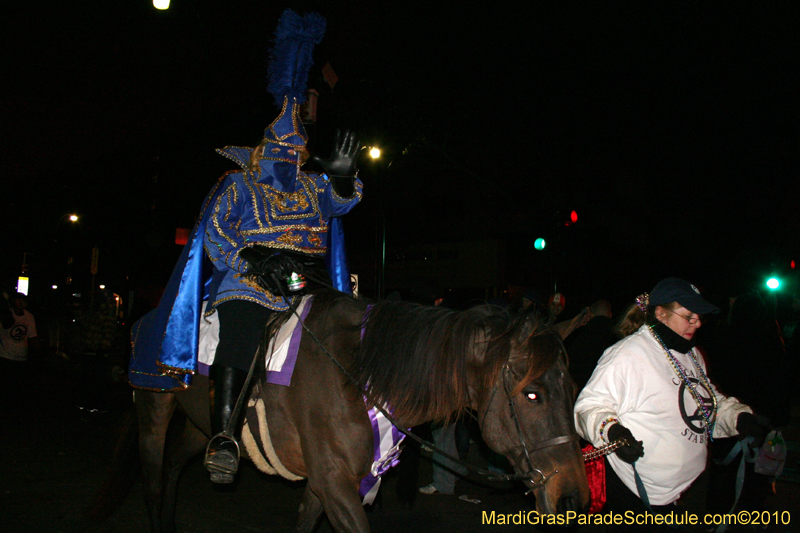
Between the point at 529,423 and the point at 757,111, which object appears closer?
the point at 529,423

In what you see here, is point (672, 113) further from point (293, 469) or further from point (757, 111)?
point (293, 469)

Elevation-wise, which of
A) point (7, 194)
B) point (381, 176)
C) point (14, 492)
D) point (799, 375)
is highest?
point (7, 194)

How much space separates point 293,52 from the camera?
14.0 ft

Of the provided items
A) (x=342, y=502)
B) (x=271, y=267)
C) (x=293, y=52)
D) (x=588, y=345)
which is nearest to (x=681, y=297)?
(x=342, y=502)

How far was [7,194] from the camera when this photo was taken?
44625mm

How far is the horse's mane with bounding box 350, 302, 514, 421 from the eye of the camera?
3.12m

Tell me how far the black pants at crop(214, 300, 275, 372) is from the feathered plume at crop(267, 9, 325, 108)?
156 cm

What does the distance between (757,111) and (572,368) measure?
6755 mm

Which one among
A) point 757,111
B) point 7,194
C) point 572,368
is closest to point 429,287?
point 572,368

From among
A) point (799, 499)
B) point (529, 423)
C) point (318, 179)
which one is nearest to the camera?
point (529, 423)

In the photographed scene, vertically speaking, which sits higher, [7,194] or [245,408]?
[7,194]

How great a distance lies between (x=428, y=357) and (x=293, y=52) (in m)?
2.48

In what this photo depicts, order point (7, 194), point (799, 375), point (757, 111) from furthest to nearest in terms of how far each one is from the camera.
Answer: point (7, 194), point (799, 375), point (757, 111)

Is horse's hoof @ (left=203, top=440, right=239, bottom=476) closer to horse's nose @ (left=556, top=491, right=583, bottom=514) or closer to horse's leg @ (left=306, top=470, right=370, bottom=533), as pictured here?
horse's leg @ (left=306, top=470, right=370, bottom=533)
